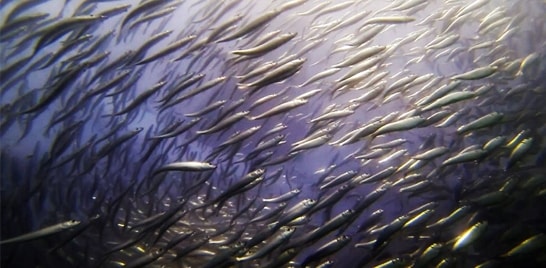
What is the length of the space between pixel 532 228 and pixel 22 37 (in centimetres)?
853

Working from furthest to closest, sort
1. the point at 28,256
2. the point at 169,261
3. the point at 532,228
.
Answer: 1. the point at 28,256
2. the point at 169,261
3. the point at 532,228

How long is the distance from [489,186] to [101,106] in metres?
9.17

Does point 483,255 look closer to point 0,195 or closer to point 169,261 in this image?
point 169,261

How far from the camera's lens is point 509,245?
Result: 247 inches

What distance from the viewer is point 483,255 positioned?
6.62m

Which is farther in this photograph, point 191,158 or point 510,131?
point 191,158

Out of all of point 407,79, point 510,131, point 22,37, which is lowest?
point 510,131

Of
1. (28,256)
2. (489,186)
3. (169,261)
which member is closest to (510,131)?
(489,186)

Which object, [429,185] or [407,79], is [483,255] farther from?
[407,79]

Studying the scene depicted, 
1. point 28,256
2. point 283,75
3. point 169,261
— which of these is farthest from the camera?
point 28,256

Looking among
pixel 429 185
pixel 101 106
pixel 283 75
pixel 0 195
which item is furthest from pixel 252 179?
pixel 101 106

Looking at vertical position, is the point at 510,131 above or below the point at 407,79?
below

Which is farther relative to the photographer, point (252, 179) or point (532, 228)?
point (532, 228)

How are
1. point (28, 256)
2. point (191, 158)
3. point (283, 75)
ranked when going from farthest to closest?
point (191, 158) → point (28, 256) → point (283, 75)
